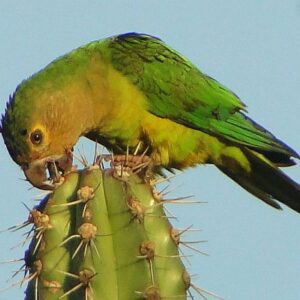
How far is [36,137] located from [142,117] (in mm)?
1024

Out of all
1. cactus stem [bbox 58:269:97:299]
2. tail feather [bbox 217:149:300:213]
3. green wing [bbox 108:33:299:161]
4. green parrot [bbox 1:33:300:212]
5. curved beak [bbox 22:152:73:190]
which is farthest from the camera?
tail feather [bbox 217:149:300:213]

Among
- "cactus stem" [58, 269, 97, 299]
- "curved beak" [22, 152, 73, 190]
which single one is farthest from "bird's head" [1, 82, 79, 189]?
"cactus stem" [58, 269, 97, 299]

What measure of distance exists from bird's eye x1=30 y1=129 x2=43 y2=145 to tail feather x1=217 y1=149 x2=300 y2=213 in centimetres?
218

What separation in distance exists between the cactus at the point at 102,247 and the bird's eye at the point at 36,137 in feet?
6.24

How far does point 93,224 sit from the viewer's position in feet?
11.3

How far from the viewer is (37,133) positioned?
560 cm

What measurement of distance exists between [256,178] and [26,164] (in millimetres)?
2585

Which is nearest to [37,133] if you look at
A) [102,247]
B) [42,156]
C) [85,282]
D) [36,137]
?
[36,137]

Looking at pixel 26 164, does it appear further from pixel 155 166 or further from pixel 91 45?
pixel 91 45

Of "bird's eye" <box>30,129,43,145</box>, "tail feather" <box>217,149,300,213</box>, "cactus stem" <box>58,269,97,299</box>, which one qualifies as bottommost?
"tail feather" <box>217,149,300,213</box>

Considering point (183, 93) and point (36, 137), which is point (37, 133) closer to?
point (36, 137)

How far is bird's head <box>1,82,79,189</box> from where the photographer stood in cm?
544

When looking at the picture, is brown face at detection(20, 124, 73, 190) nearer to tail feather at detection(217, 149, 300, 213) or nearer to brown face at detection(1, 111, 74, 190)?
brown face at detection(1, 111, 74, 190)

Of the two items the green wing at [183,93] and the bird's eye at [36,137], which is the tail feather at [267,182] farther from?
the bird's eye at [36,137]
